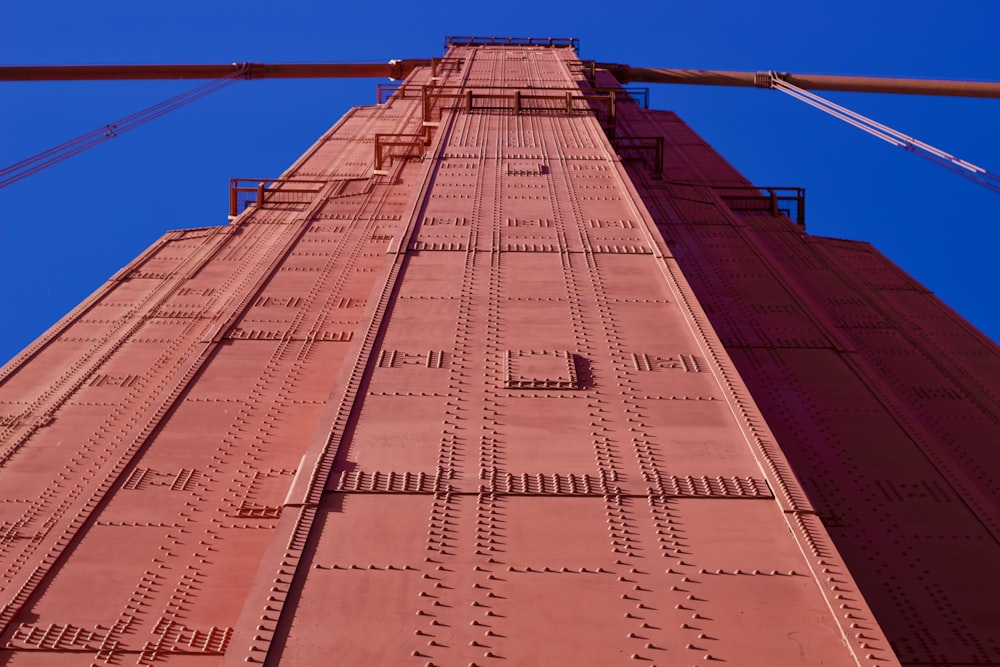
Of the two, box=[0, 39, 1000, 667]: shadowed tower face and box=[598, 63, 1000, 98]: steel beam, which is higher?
box=[598, 63, 1000, 98]: steel beam

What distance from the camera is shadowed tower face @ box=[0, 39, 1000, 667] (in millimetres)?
5449

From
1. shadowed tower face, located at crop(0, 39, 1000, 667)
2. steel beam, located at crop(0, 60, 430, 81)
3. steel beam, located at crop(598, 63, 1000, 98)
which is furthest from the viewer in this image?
steel beam, located at crop(0, 60, 430, 81)

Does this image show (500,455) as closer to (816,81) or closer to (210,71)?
(816,81)

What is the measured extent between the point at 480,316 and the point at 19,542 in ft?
15.8

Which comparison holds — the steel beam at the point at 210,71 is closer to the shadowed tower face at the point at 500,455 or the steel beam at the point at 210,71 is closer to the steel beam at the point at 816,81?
the steel beam at the point at 816,81

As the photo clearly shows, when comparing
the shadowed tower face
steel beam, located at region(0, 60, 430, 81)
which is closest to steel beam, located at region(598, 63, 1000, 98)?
steel beam, located at region(0, 60, 430, 81)

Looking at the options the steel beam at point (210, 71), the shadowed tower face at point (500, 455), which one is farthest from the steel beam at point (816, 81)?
the shadowed tower face at point (500, 455)

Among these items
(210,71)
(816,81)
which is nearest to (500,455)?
(816,81)

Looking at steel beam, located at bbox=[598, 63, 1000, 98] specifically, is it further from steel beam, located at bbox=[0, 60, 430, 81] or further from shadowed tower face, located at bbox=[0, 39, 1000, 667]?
shadowed tower face, located at bbox=[0, 39, 1000, 667]

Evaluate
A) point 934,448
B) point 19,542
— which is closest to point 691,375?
point 934,448

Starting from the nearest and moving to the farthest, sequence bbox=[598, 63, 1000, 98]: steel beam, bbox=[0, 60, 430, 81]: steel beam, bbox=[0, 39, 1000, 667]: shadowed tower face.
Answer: bbox=[0, 39, 1000, 667]: shadowed tower face → bbox=[598, 63, 1000, 98]: steel beam → bbox=[0, 60, 430, 81]: steel beam

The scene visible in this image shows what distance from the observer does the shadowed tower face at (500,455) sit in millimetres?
5449

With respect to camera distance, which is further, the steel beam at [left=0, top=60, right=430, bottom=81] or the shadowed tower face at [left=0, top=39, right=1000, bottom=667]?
the steel beam at [left=0, top=60, right=430, bottom=81]

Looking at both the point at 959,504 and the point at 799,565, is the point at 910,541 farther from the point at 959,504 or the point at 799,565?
the point at 799,565
